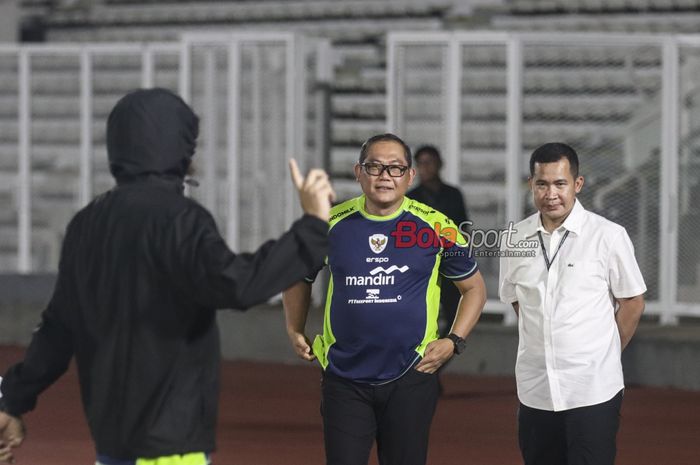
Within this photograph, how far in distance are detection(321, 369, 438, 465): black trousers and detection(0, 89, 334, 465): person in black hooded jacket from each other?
191 centimetres

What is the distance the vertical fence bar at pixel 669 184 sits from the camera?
14.4 meters

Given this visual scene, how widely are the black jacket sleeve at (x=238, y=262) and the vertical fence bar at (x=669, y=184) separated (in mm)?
10607

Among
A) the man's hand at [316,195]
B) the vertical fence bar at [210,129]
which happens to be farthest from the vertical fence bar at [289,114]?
the man's hand at [316,195]

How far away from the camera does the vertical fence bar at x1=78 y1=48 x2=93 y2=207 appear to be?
16.5 m

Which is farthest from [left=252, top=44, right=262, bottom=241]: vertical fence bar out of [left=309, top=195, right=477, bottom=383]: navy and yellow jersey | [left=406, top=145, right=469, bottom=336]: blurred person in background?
[left=309, top=195, right=477, bottom=383]: navy and yellow jersey

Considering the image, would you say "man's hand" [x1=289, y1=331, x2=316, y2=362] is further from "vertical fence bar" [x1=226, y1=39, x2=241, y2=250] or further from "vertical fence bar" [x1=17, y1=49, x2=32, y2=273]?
"vertical fence bar" [x1=17, y1=49, x2=32, y2=273]

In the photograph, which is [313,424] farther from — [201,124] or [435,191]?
[201,124]

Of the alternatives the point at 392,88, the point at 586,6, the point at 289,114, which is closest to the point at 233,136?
the point at 289,114

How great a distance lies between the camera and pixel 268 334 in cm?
1519

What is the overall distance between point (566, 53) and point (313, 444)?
605cm

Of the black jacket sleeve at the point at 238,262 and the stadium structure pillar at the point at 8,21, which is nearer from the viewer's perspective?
the black jacket sleeve at the point at 238,262

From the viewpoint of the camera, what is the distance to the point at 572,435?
6.02m

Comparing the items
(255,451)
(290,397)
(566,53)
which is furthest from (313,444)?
(566,53)

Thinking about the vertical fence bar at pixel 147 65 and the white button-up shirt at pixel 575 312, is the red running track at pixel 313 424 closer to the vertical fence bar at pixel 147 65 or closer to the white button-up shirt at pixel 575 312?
the vertical fence bar at pixel 147 65
